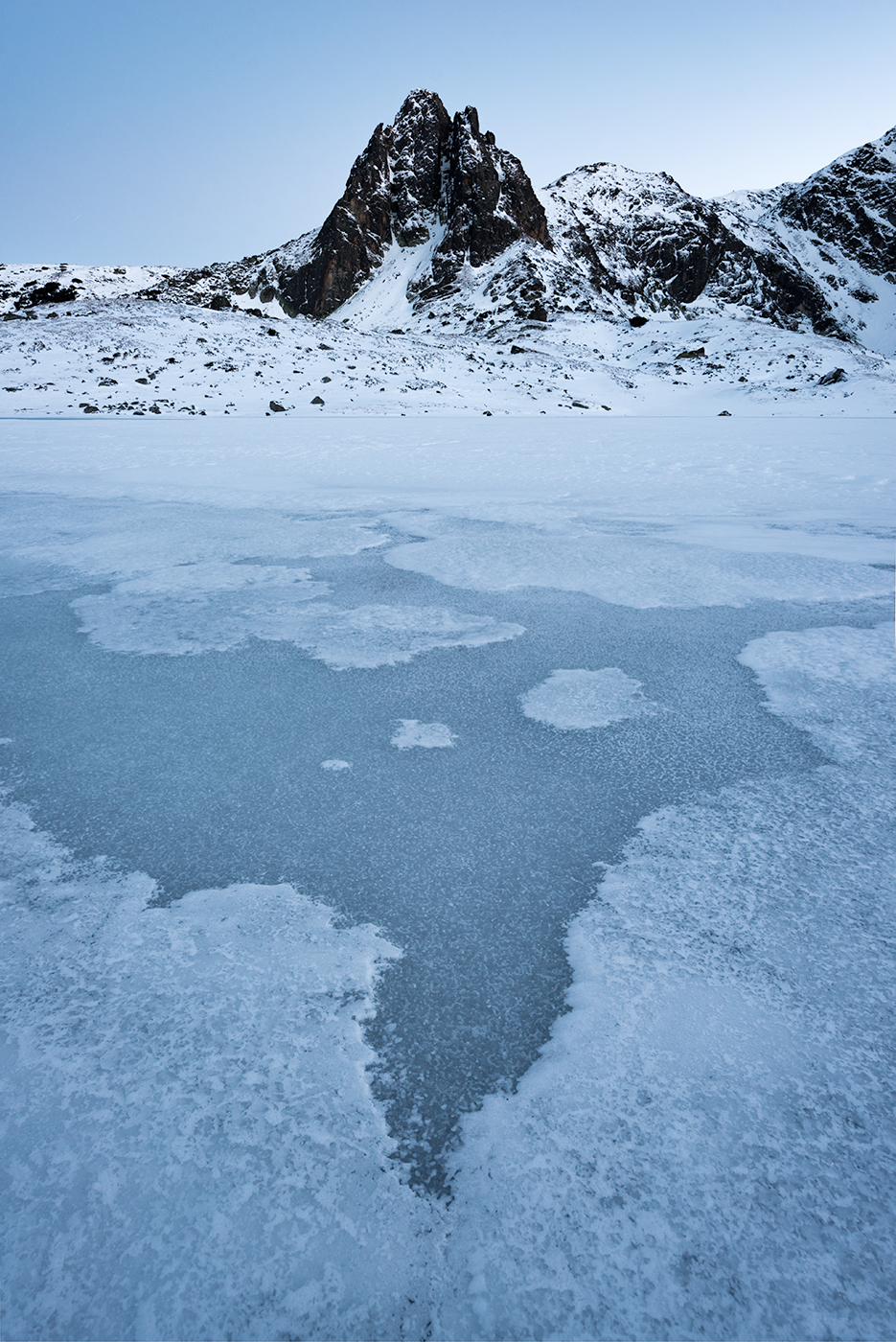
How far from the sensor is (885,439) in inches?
510

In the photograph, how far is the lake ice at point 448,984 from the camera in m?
0.94

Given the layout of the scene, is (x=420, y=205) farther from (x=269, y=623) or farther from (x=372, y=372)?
(x=269, y=623)

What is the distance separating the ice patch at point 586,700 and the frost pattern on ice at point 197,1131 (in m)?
1.15

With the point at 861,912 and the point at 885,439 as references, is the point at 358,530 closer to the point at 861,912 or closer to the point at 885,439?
the point at 861,912

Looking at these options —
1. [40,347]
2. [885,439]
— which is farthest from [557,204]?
[885,439]

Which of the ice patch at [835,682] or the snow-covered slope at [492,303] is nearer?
the ice patch at [835,682]

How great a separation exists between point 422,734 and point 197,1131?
137 cm

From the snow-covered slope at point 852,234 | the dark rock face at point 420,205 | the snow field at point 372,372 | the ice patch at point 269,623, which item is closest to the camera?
the ice patch at point 269,623

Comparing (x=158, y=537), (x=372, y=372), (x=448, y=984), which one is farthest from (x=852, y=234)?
(x=448, y=984)

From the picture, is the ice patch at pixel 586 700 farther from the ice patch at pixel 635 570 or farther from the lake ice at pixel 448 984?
the ice patch at pixel 635 570

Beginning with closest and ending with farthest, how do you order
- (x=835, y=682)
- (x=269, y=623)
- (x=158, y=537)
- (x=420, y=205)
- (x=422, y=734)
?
(x=422, y=734)
(x=835, y=682)
(x=269, y=623)
(x=158, y=537)
(x=420, y=205)

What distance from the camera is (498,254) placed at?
6225cm

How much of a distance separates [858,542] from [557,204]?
90.3 meters

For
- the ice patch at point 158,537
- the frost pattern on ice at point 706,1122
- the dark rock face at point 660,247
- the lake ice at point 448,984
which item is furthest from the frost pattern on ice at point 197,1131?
the dark rock face at point 660,247
